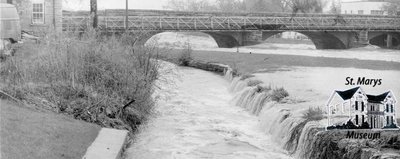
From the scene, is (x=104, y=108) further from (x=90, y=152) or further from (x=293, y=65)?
(x=293, y=65)

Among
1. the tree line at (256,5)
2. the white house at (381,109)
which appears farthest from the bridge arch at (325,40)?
the white house at (381,109)

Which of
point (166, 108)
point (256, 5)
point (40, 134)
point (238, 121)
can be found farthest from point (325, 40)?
point (40, 134)

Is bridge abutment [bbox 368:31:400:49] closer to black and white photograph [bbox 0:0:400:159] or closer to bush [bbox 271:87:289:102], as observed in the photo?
black and white photograph [bbox 0:0:400:159]

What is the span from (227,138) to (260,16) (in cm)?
5253

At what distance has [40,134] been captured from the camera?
1149 centimetres

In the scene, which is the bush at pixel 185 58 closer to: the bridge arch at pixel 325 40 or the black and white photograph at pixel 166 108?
the black and white photograph at pixel 166 108

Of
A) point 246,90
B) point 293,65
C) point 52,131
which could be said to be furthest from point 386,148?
point 293,65

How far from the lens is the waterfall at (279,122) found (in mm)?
13125

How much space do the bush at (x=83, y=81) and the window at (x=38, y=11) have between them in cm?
1834

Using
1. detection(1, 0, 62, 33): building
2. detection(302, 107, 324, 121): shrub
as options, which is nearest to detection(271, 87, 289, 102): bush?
detection(302, 107, 324, 121): shrub

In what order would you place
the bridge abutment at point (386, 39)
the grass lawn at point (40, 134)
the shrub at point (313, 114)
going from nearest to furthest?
the grass lawn at point (40, 134) → the shrub at point (313, 114) → the bridge abutment at point (386, 39)

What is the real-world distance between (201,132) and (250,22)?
4836cm

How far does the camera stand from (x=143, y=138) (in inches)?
609

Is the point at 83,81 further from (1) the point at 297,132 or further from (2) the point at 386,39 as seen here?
(2) the point at 386,39
